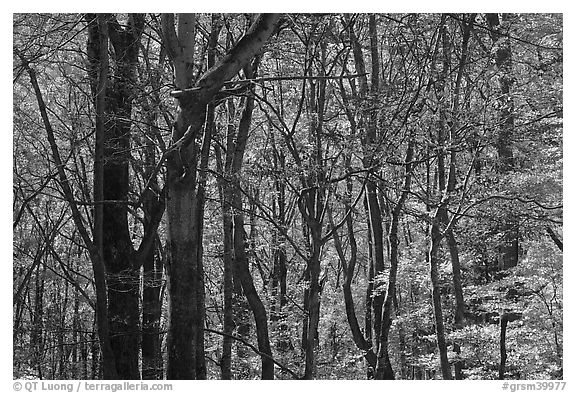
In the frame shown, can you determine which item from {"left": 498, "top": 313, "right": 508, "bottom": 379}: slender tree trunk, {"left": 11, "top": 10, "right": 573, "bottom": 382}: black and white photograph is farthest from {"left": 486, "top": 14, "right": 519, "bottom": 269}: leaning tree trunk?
{"left": 498, "top": 313, "right": 508, "bottom": 379}: slender tree trunk

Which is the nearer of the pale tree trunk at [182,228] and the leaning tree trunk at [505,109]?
the pale tree trunk at [182,228]

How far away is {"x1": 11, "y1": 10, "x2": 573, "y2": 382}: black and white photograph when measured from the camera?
4.63 metres

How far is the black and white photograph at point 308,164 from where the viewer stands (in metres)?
4.63

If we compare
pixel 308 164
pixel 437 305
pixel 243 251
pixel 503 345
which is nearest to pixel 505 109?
pixel 437 305

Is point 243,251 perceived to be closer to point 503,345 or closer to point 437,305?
point 437,305

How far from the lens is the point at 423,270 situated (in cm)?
902

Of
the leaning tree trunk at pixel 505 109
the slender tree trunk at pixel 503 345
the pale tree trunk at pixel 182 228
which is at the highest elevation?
the leaning tree trunk at pixel 505 109

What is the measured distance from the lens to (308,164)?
618 cm

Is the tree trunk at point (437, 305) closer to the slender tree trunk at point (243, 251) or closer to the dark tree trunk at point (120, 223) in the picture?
the slender tree trunk at point (243, 251)

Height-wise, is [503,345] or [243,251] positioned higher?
[243,251]

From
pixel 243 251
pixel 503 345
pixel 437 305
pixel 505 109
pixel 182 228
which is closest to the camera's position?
pixel 182 228

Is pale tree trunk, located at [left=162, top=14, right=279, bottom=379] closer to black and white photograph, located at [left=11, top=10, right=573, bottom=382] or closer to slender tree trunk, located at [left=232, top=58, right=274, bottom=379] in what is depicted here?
black and white photograph, located at [left=11, top=10, right=573, bottom=382]

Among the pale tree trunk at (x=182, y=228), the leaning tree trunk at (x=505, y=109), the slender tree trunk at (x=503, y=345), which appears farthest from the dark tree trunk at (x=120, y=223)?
the slender tree trunk at (x=503, y=345)
